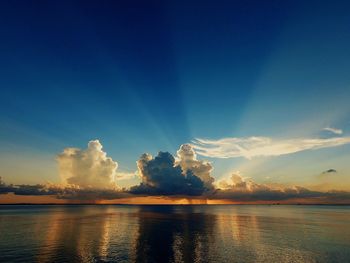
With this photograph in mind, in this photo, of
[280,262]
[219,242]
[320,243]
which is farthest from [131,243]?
[320,243]

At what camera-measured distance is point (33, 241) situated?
271 feet

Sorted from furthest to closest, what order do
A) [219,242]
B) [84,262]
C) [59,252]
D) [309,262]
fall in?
[219,242] < [59,252] < [309,262] < [84,262]

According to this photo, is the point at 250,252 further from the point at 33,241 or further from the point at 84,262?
the point at 33,241

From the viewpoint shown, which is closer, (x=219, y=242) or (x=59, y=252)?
(x=59, y=252)

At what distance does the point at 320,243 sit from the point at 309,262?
3095cm

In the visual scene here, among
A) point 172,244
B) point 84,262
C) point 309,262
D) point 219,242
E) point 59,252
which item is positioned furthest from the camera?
point 219,242

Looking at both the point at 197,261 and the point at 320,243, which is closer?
the point at 197,261

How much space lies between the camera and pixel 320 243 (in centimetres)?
8688

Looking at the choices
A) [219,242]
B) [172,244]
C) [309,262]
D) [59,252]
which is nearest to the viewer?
[309,262]

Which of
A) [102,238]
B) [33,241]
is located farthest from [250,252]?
[33,241]

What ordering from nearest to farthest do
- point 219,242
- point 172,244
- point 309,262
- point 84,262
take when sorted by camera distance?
point 84,262 → point 309,262 → point 172,244 → point 219,242

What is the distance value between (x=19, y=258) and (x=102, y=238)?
109 feet

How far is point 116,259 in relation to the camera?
61000mm

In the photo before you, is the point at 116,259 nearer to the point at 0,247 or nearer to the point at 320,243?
the point at 0,247
